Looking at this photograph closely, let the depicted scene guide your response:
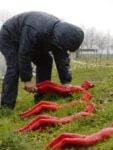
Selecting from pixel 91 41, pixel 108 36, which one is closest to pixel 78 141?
pixel 91 41

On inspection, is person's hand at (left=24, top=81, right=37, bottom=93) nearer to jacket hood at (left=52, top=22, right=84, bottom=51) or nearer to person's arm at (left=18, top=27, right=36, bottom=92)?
person's arm at (left=18, top=27, right=36, bottom=92)

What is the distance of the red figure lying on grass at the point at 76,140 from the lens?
5.04 metres

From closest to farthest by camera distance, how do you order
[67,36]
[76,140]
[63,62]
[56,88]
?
[76,140] → [67,36] → [63,62] → [56,88]

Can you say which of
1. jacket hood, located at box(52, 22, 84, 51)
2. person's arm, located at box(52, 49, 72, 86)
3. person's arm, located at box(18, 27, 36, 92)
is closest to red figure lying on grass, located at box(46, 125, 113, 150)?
jacket hood, located at box(52, 22, 84, 51)

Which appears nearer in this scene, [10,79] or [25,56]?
[25,56]

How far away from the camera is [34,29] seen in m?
7.49

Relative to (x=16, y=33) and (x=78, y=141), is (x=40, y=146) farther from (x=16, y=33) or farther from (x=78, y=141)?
(x=16, y=33)

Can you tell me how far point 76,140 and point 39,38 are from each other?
2.81m

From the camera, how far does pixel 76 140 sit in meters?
5.04

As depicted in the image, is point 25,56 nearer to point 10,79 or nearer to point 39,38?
point 39,38

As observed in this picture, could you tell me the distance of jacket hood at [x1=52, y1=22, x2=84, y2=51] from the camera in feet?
23.8

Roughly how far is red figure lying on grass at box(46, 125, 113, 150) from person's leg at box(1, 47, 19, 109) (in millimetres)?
3034

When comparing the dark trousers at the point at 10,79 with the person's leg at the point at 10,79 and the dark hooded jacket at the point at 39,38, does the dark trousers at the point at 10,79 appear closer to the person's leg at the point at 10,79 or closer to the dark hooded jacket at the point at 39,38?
the person's leg at the point at 10,79

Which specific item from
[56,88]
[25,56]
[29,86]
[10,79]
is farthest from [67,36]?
[10,79]
